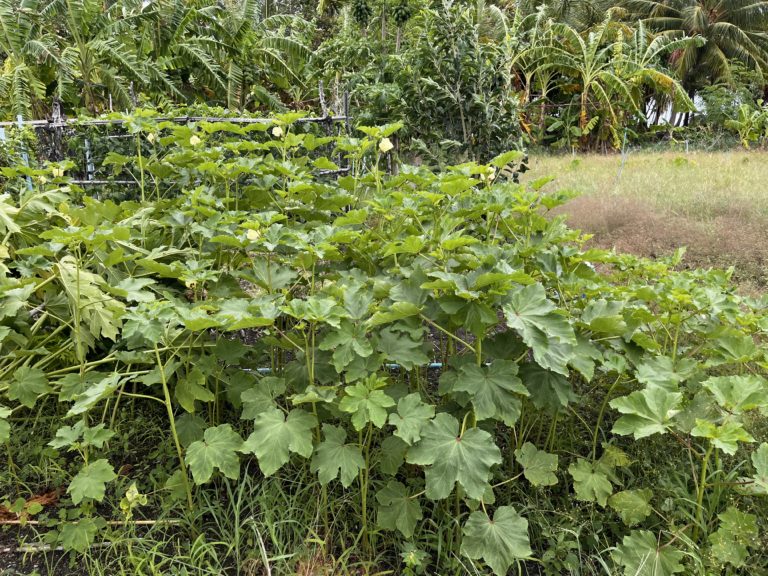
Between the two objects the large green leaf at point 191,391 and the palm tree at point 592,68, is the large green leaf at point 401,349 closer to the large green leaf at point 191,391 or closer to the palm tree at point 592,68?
the large green leaf at point 191,391

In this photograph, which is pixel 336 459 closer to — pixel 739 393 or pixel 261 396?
pixel 261 396

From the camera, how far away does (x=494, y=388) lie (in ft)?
6.59

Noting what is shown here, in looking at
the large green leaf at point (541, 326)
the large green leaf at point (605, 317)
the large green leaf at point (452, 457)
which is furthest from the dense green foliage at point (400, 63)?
the large green leaf at point (452, 457)

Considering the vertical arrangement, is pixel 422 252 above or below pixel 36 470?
above

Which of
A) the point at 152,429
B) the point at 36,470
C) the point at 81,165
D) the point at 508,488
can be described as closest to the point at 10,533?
the point at 36,470

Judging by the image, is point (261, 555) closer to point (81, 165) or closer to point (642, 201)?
point (81, 165)

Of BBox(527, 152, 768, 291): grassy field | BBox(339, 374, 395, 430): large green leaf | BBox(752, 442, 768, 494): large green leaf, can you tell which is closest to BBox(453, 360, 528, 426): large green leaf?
BBox(339, 374, 395, 430): large green leaf

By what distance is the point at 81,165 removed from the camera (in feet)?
20.0

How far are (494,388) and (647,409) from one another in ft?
1.64

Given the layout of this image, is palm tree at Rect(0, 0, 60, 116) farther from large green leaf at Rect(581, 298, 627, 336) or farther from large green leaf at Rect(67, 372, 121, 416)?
large green leaf at Rect(581, 298, 627, 336)

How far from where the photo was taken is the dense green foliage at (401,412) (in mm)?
1928

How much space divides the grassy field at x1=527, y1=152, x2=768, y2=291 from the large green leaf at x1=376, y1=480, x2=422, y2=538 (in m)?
3.75

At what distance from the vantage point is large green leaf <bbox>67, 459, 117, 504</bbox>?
1.99 m

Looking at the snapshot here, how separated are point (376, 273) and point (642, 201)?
5506 mm
